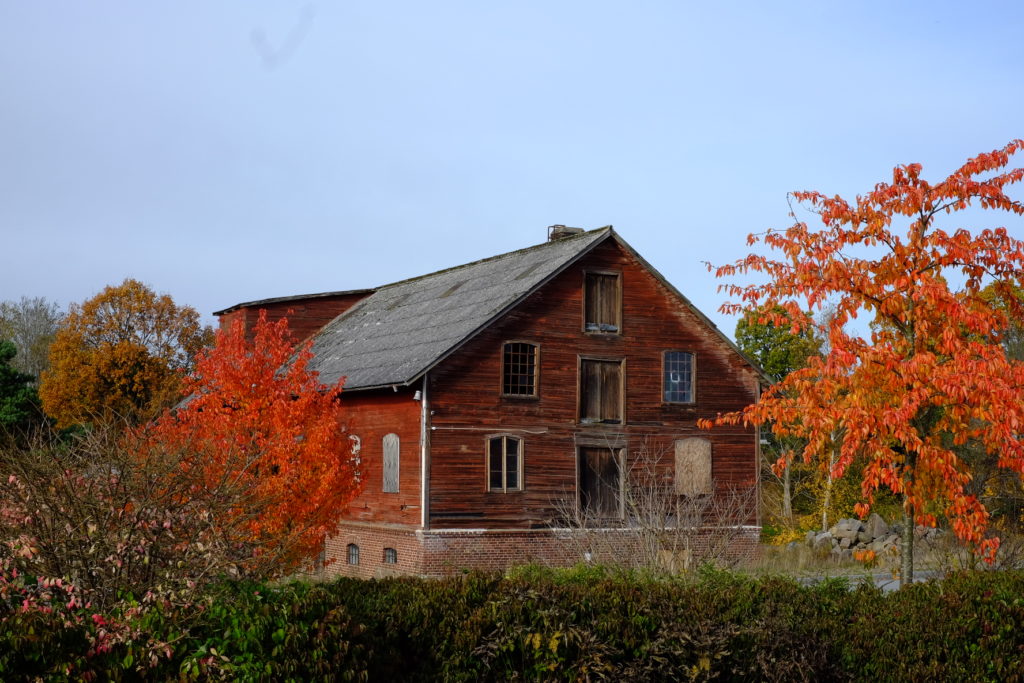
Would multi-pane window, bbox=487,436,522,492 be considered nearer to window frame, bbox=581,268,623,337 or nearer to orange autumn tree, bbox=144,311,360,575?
window frame, bbox=581,268,623,337

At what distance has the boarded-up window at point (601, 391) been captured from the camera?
31.3 m

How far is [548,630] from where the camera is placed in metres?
9.58

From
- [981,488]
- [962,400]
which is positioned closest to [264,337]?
[962,400]

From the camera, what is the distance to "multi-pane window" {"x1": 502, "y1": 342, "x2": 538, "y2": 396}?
99.7 ft

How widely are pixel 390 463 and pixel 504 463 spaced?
308 cm

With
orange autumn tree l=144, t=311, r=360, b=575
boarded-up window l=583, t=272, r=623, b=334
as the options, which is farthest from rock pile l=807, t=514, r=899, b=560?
orange autumn tree l=144, t=311, r=360, b=575

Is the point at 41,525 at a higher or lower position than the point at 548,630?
higher

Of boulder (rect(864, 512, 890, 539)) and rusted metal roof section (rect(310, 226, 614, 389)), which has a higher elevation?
rusted metal roof section (rect(310, 226, 614, 389))

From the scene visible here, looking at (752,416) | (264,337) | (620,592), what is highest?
(264,337)

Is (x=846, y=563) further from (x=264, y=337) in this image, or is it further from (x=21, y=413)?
(x=21, y=413)

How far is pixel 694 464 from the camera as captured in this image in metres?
32.4

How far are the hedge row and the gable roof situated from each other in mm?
17889

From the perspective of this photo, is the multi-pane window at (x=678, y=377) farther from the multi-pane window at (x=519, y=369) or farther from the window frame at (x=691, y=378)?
the multi-pane window at (x=519, y=369)

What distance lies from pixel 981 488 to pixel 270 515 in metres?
20.2
